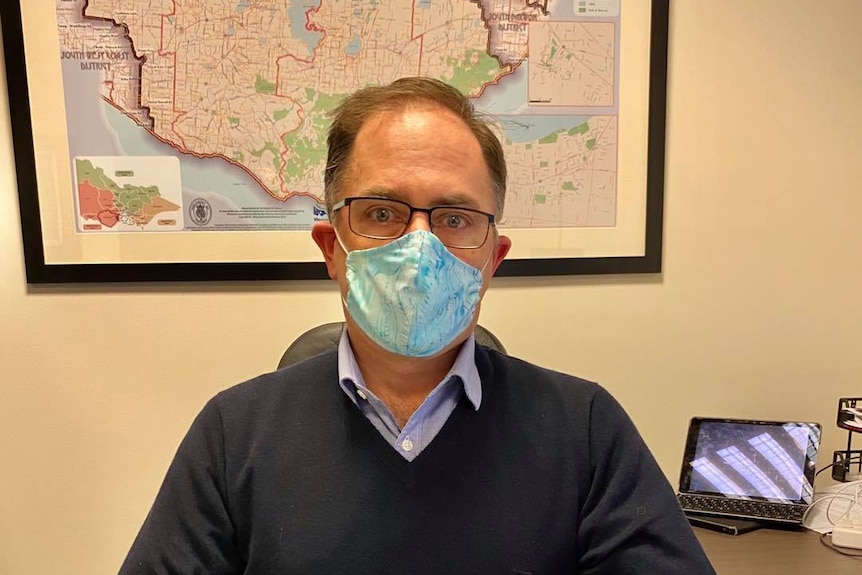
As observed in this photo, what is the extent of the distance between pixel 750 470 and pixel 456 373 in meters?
0.91

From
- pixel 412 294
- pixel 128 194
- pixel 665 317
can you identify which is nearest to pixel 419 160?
pixel 412 294

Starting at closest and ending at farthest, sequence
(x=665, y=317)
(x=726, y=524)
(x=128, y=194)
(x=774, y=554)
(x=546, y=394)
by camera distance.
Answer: (x=546, y=394)
(x=774, y=554)
(x=726, y=524)
(x=128, y=194)
(x=665, y=317)

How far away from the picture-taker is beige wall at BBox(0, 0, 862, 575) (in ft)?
5.25

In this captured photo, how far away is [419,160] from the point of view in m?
0.96

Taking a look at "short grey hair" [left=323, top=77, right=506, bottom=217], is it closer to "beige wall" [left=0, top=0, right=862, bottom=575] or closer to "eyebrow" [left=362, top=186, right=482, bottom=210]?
"eyebrow" [left=362, top=186, right=482, bottom=210]

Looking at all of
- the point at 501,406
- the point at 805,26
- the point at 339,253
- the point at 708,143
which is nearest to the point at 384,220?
the point at 339,253

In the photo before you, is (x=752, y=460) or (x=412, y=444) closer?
(x=412, y=444)

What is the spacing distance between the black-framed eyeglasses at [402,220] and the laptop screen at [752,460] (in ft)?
2.98

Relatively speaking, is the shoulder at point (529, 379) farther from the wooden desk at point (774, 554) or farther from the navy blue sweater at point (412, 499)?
the wooden desk at point (774, 554)

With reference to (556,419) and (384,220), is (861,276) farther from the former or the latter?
(384,220)

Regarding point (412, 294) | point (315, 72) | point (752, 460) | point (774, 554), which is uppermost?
point (315, 72)

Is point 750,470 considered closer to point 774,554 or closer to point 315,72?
point 774,554

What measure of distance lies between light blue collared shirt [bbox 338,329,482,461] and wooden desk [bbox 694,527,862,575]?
695mm

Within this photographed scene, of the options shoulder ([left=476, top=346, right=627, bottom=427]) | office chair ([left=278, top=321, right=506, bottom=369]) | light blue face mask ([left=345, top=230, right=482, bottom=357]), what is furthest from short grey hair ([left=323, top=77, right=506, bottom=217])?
office chair ([left=278, top=321, right=506, bottom=369])
